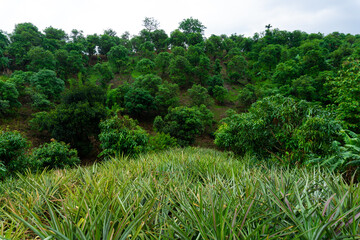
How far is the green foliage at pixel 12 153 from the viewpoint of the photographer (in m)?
5.61

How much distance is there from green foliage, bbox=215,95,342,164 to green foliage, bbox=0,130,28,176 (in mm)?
7924

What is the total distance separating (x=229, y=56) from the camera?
36.5 m

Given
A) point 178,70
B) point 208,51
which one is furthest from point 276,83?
point 208,51

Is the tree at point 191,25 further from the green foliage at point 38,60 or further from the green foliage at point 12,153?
the green foliage at point 12,153

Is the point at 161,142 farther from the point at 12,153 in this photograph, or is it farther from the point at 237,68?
the point at 237,68

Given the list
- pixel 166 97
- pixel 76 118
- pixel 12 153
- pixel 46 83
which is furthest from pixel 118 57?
pixel 12 153

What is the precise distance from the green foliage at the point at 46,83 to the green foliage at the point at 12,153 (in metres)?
12.8

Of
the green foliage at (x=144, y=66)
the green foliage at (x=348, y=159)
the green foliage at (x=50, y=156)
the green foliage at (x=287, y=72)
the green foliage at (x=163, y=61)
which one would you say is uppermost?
the green foliage at (x=163, y=61)

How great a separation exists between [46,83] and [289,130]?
2098cm

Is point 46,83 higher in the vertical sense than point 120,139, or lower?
higher

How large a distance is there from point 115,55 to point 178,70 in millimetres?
11680

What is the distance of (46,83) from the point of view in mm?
16719

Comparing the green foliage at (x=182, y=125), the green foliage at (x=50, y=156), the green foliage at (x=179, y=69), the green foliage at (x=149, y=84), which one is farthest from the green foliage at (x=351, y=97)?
the green foliage at (x=179, y=69)

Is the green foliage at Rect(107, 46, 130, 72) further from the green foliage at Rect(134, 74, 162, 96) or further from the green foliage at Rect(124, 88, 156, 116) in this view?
the green foliage at Rect(124, 88, 156, 116)
